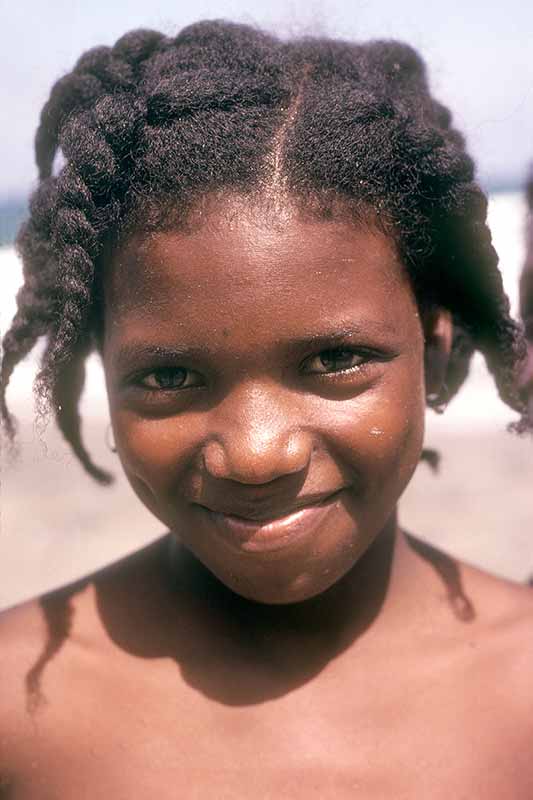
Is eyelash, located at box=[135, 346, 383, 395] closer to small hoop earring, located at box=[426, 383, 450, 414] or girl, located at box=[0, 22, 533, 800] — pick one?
girl, located at box=[0, 22, 533, 800]

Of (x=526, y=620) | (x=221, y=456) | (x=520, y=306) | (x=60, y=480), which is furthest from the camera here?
(x=60, y=480)

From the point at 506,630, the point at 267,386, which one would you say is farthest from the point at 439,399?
the point at 267,386

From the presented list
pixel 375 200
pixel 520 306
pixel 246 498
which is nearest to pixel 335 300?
pixel 375 200

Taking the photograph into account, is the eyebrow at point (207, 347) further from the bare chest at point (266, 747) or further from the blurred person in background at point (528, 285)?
the blurred person in background at point (528, 285)

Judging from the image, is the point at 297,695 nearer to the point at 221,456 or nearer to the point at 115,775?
the point at 115,775

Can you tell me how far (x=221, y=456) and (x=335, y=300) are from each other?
1.15 ft

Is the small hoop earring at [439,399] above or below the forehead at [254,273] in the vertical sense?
below

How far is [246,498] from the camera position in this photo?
1.85 metres

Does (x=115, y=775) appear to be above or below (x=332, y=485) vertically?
below

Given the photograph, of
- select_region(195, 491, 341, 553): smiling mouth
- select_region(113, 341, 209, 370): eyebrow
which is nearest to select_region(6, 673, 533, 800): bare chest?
select_region(195, 491, 341, 553): smiling mouth

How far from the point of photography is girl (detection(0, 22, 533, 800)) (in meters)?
1.81

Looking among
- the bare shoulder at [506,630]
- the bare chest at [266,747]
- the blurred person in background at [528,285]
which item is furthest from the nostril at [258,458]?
the blurred person in background at [528,285]

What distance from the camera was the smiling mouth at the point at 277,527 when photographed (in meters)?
1.89

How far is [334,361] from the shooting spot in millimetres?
1862
